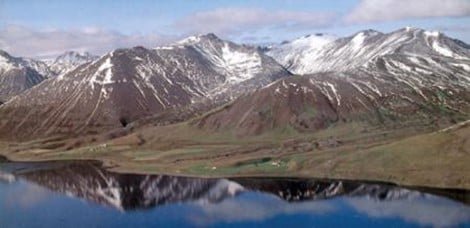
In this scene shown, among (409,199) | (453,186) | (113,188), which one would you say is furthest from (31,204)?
(453,186)

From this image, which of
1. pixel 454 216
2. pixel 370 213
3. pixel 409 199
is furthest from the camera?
pixel 409 199

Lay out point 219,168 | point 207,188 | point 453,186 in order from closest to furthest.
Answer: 1. point 453,186
2. point 207,188
3. point 219,168

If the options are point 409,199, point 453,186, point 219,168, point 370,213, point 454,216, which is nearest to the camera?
point 454,216

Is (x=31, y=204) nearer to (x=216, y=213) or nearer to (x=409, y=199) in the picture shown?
(x=216, y=213)

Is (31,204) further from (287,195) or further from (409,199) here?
(409,199)

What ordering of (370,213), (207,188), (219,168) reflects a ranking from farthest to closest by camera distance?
(219,168) < (207,188) < (370,213)

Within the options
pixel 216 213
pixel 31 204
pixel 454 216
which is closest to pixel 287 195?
pixel 216 213

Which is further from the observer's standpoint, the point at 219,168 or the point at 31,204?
the point at 219,168
